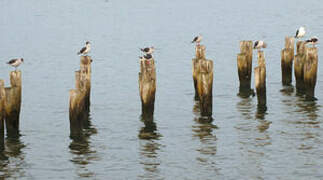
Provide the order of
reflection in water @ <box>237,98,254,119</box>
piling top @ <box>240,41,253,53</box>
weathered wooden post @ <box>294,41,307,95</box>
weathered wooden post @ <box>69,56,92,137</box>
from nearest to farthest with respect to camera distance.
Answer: weathered wooden post @ <box>69,56,92,137</box>, reflection in water @ <box>237,98,254,119</box>, weathered wooden post @ <box>294,41,307,95</box>, piling top @ <box>240,41,253,53</box>

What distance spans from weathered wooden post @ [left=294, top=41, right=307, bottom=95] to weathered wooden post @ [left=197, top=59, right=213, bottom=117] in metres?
5.73

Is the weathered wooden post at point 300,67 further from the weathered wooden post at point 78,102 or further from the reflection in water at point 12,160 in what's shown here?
the reflection in water at point 12,160

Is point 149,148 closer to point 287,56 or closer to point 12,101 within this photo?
point 12,101

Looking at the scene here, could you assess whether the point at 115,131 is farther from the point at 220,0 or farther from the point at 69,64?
the point at 220,0

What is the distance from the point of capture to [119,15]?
80.9m

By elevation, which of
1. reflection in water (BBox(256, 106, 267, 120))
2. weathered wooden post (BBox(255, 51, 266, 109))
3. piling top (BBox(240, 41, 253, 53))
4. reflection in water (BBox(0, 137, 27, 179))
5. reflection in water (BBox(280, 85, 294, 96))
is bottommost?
reflection in water (BBox(0, 137, 27, 179))

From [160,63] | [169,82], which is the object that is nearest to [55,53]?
[160,63]

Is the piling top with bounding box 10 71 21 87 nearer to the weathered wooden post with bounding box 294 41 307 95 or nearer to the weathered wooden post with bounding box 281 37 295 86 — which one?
the weathered wooden post with bounding box 294 41 307 95

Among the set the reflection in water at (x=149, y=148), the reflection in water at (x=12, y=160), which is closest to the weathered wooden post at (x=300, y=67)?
the reflection in water at (x=149, y=148)

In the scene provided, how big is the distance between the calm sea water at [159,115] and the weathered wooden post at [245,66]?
1.93 feet

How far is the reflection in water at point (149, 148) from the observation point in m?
25.9

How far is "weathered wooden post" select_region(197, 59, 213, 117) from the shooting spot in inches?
1231

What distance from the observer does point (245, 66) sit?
36.7 meters

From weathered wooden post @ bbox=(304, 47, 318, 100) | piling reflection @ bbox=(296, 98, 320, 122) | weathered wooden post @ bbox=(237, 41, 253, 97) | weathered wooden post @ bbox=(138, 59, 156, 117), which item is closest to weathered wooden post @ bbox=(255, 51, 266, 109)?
piling reflection @ bbox=(296, 98, 320, 122)
